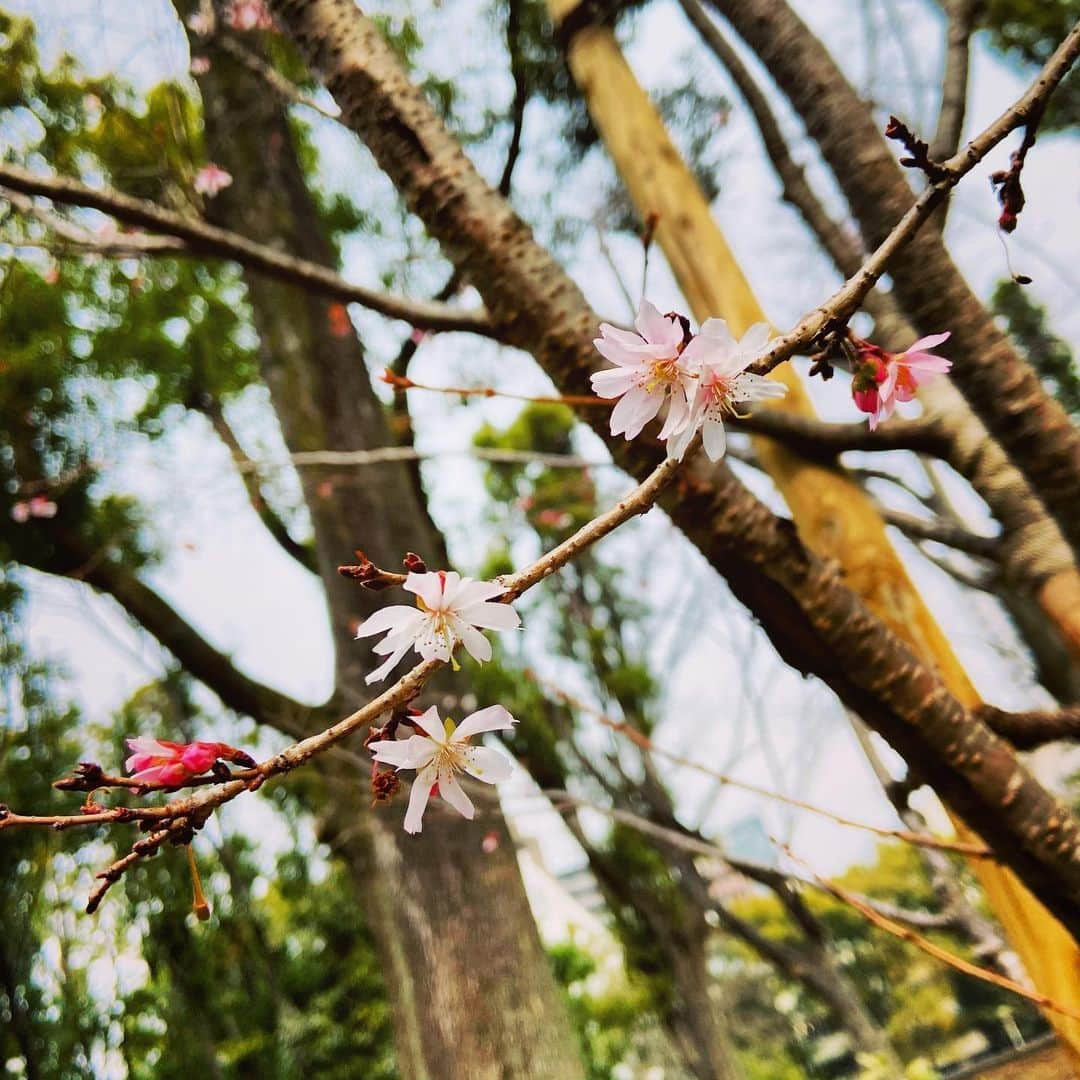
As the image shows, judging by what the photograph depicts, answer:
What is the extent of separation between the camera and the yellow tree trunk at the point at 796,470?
46.8 inches

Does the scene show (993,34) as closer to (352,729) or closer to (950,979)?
(352,729)

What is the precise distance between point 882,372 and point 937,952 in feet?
2.31

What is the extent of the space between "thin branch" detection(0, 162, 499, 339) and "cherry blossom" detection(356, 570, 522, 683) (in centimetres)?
89

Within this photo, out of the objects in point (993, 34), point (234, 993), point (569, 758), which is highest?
point (993, 34)

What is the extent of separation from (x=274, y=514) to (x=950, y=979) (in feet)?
66.8

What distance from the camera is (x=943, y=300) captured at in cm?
127

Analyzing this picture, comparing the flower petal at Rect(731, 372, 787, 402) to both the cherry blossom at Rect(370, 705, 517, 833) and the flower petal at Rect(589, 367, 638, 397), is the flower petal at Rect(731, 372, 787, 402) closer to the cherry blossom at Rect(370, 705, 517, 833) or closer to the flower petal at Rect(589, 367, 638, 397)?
the flower petal at Rect(589, 367, 638, 397)

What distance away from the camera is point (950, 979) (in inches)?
695

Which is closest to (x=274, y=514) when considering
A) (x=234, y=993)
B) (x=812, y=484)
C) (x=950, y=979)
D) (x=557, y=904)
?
(x=812, y=484)

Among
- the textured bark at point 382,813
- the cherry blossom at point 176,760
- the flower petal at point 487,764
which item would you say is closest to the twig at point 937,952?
the flower petal at point 487,764

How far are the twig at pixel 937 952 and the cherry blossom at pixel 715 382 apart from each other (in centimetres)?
66

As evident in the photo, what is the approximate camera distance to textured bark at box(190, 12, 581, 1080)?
7.48ft

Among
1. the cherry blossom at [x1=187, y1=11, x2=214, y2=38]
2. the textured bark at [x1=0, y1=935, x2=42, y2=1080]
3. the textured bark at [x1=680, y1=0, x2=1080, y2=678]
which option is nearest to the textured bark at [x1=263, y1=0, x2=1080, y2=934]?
the textured bark at [x1=680, y1=0, x2=1080, y2=678]

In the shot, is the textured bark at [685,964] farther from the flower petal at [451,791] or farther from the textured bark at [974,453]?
the flower petal at [451,791]
